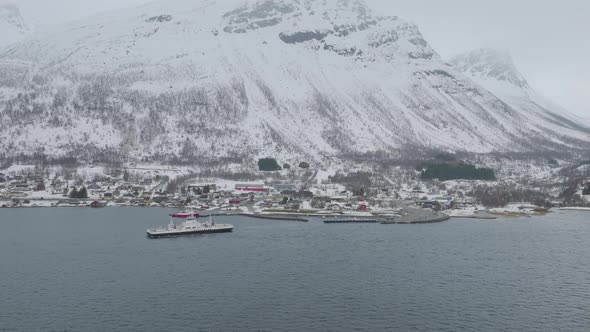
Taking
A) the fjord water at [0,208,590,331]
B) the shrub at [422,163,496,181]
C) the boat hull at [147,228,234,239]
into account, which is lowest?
the fjord water at [0,208,590,331]

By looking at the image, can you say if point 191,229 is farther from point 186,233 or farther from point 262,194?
point 262,194

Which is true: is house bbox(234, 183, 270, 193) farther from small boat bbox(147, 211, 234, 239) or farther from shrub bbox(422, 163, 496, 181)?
small boat bbox(147, 211, 234, 239)

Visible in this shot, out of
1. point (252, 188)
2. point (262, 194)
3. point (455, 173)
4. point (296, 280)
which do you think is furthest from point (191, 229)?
point (455, 173)

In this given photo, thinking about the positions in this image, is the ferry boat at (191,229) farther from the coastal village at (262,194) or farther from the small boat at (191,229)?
the coastal village at (262,194)

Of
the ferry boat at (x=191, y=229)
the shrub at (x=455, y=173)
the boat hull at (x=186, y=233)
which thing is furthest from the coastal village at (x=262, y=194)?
the boat hull at (x=186, y=233)

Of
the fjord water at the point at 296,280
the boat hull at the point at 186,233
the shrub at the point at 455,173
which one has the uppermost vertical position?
the shrub at the point at 455,173

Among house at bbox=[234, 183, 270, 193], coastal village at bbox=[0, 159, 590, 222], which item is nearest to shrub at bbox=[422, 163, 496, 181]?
coastal village at bbox=[0, 159, 590, 222]

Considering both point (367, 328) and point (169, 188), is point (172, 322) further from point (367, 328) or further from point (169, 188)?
point (169, 188)
